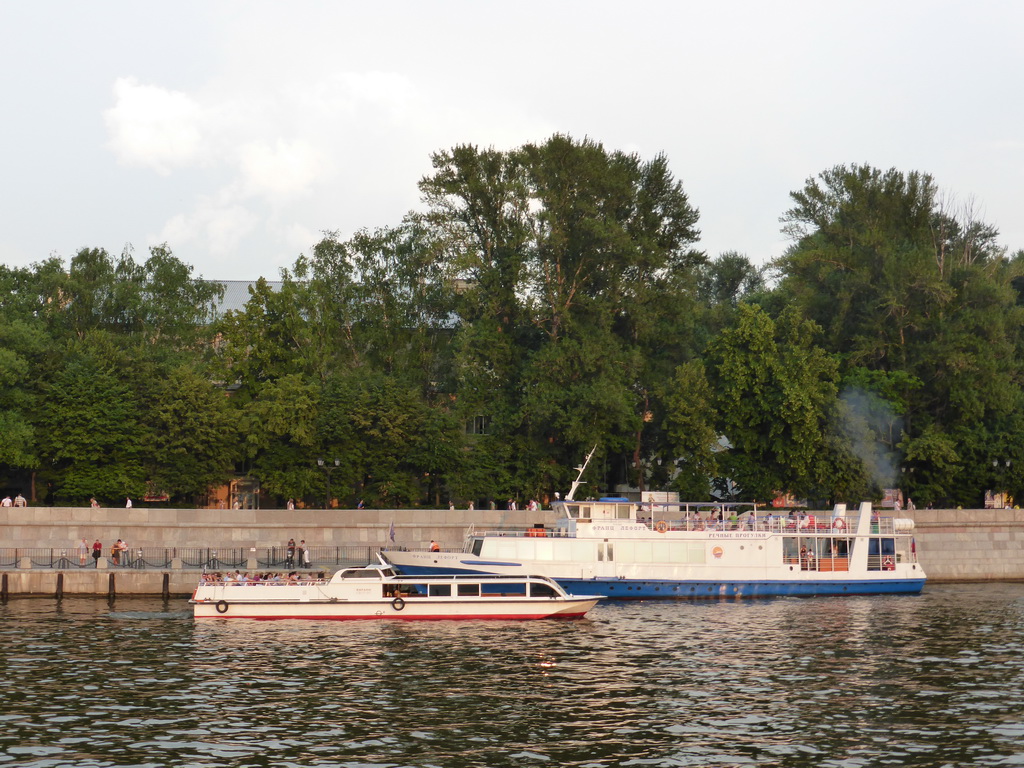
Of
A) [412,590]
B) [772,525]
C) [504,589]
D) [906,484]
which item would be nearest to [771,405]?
[906,484]

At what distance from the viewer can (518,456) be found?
76938mm

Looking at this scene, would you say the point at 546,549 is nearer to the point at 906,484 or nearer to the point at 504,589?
the point at 504,589

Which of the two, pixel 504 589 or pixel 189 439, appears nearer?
pixel 504 589

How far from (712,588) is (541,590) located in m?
11.9

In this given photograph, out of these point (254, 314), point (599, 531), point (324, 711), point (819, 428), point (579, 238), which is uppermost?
point (579, 238)

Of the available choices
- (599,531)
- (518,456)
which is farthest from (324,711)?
(518,456)

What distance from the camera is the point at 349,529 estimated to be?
231 ft

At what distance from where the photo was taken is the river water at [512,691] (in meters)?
27.9

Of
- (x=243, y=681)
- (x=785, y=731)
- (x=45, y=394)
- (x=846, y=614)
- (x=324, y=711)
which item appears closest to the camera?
(x=785, y=731)

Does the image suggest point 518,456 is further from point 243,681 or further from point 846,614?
point 243,681

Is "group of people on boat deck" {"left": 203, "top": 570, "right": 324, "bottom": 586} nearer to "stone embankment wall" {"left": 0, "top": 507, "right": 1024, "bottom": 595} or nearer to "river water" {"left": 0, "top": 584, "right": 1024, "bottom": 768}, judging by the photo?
"river water" {"left": 0, "top": 584, "right": 1024, "bottom": 768}

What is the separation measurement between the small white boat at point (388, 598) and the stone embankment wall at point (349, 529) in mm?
17233

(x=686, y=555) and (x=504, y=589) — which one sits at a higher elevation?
(x=686, y=555)

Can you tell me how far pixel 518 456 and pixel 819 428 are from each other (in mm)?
20086
